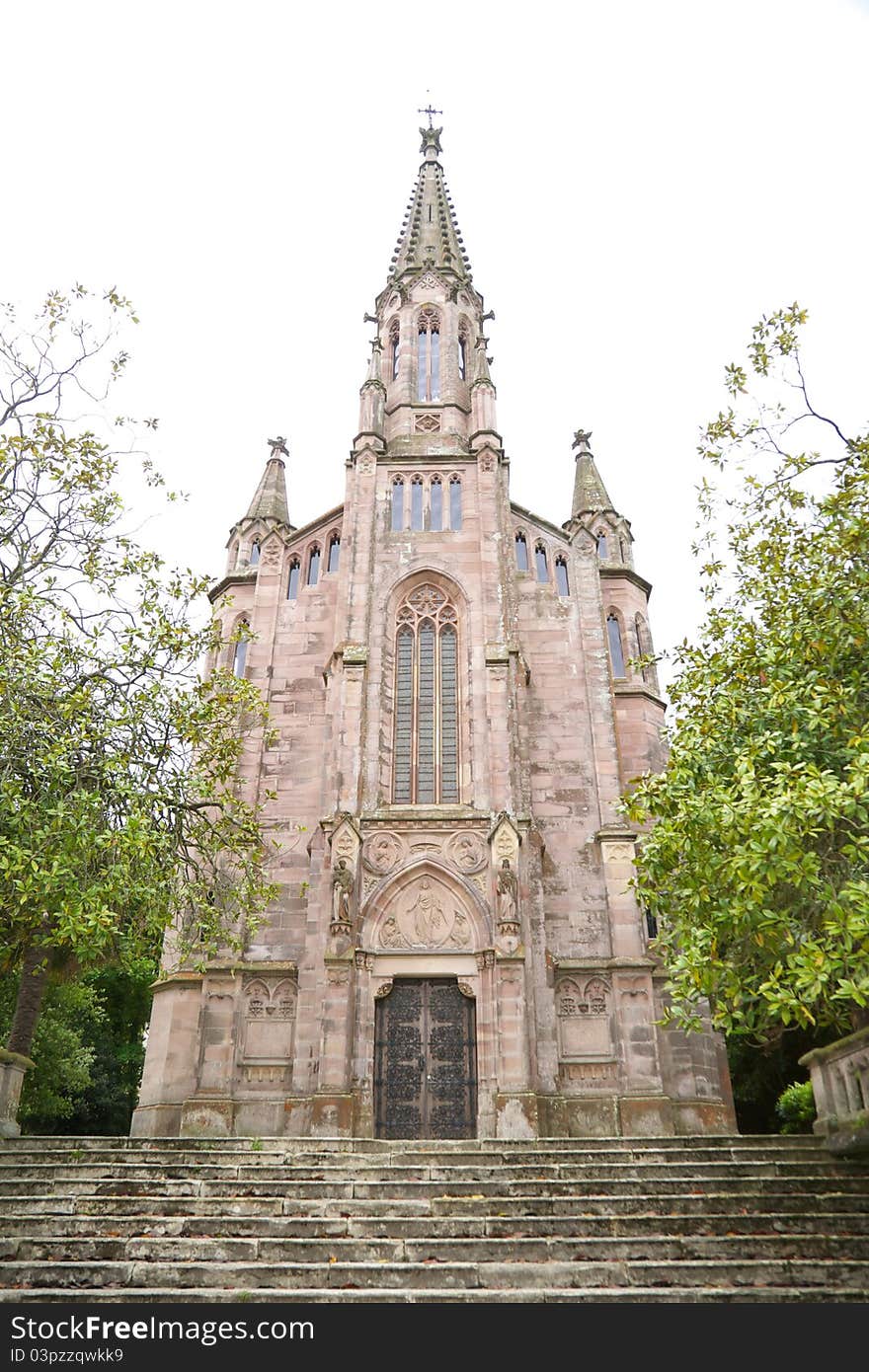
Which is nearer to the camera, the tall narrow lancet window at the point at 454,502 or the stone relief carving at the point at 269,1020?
the stone relief carving at the point at 269,1020

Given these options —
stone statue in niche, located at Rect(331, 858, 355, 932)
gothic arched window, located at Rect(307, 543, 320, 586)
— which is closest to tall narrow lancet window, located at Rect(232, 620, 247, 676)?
gothic arched window, located at Rect(307, 543, 320, 586)

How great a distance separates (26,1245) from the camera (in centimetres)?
895

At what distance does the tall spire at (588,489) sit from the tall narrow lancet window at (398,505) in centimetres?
501

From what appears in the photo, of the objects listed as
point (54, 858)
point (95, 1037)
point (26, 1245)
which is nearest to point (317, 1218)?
point (26, 1245)

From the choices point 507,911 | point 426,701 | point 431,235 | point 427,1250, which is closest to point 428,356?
point 431,235

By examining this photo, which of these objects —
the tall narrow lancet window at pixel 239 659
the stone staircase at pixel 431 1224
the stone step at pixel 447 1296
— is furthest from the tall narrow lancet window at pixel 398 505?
the stone step at pixel 447 1296

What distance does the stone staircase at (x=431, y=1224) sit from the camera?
8.22 m

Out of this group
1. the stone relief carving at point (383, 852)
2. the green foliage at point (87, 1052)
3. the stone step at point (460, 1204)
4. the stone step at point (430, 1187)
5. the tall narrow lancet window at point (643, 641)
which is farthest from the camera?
the green foliage at point (87, 1052)

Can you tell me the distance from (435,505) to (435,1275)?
20.4m

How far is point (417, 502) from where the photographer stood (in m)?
26.2

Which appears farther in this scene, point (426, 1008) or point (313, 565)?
point (313, 565)

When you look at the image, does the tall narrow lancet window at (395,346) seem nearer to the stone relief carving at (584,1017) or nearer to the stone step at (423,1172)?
the stone relief carving at (584,1017)

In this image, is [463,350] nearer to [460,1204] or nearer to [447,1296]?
[460,1204]
